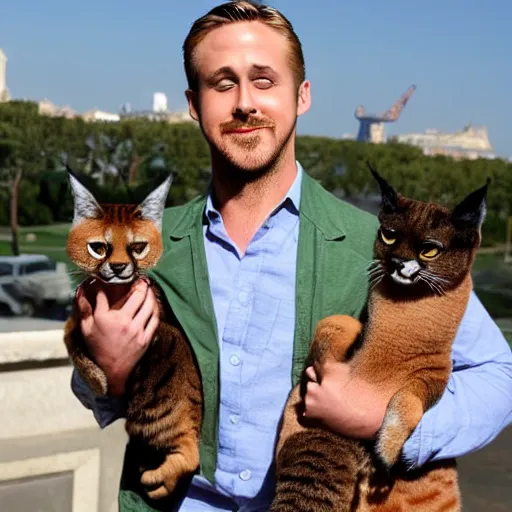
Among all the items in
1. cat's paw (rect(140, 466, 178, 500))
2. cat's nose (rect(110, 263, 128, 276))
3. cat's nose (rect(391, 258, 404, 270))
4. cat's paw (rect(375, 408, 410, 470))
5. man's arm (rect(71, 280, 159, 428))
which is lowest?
cat's paw (rect(140, 466, 178, 500))

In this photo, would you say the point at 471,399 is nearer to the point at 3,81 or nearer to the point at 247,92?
the point at 247,92

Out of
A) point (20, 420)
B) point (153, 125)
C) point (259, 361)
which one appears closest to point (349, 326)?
point (259, 361)

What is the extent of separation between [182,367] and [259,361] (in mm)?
173

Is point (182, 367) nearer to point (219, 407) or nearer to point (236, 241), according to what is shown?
point (219, 407)

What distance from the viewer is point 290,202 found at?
67.9 inches

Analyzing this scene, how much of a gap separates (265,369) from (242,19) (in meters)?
0.78

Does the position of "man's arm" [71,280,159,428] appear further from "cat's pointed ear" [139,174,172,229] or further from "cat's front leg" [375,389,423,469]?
"cat's front leg" [375,389,423,469]

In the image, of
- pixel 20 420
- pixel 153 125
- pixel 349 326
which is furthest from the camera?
pixel 153 125

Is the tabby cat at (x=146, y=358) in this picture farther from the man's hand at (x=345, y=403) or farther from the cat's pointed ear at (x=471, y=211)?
the cat's pointed ear at (x=471, y=211)

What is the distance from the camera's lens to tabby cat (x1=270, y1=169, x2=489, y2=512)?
1.43m

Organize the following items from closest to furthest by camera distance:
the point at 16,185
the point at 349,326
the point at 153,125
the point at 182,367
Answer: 1. the point at 349,326
2. the point at 182,367
3. the point at 16,185
4. the point at 153,125

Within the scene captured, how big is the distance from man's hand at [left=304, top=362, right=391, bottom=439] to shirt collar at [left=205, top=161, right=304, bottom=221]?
397mm

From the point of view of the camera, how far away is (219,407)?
167cm

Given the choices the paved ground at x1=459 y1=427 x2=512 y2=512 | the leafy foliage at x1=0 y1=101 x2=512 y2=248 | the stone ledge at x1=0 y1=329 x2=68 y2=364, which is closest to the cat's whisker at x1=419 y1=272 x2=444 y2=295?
the stone ledge at x1=0 y1=329 x2=68 y2=364
